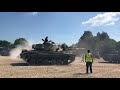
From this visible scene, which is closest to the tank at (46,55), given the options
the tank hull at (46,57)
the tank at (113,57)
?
the tank hull at (46,57)

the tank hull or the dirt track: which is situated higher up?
the tank hull

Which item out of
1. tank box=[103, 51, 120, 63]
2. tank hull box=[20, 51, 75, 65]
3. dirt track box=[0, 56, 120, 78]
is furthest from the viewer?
tank box=[103, 51, 120, 63]

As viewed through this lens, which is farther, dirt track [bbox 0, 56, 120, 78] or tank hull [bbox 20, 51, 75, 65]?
tank hull [bbox 20, 51, 75, 65]

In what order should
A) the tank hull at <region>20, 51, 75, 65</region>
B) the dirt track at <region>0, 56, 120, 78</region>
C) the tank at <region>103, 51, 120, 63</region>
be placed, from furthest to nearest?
1. the tank at <region>103, 51, 120, 63</region>
2. the tank hull at <region>20, 51, 75, 65</region>
3. the dirt track at <region>0, 56, 120, 78</region>

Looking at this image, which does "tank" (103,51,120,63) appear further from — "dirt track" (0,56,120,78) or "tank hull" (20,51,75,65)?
"dirt track" (0,56,120,78)

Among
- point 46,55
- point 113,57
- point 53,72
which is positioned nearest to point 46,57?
point 46,55

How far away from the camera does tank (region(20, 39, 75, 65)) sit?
27172mm

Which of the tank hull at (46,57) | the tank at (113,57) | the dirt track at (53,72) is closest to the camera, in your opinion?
the dirt track at (53,72)

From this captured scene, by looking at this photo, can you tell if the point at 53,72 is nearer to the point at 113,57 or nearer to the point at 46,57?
the point at 46,57

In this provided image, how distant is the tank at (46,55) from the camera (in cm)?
2717

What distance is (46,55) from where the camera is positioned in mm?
27391

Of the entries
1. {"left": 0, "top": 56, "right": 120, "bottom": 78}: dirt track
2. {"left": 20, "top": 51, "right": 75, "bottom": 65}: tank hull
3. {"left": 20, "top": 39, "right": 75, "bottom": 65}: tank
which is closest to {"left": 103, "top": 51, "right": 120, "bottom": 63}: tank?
{"left": 20, "top": 39, "right": 75, "bottom": 65}: tank

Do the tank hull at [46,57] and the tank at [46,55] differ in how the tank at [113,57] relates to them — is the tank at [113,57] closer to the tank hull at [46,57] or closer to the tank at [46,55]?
the tank at [46,55]
